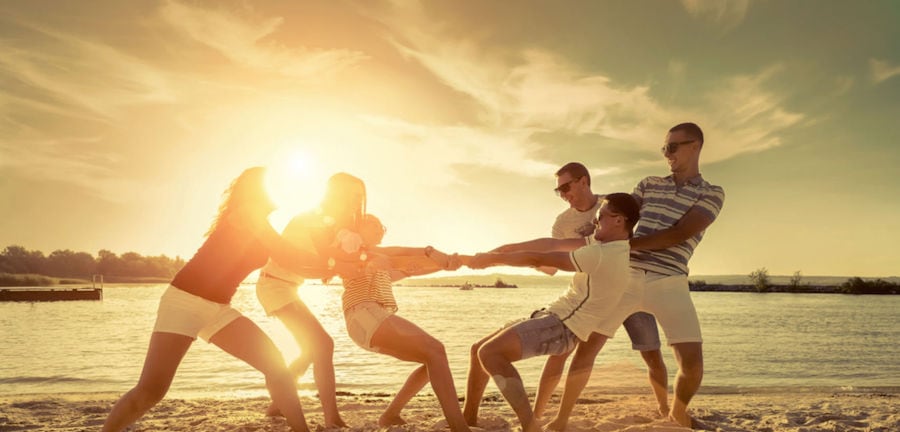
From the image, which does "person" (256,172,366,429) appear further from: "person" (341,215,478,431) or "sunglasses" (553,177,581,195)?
"sunglasses" (553,177,581,195)

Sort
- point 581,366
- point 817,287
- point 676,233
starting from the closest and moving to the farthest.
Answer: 1. point 676,233
2. point 581,366
3. point 817,287

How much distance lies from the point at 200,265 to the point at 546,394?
346cm

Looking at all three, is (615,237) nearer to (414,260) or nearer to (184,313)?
(414,260)

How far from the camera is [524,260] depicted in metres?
4.78

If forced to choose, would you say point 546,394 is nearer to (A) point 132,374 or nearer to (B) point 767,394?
(B) point 767,394

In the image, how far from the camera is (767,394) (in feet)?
34.9

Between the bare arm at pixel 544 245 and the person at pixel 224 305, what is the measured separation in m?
1.79

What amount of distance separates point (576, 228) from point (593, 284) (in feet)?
4.16

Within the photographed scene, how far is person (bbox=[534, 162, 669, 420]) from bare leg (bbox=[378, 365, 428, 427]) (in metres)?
1.16

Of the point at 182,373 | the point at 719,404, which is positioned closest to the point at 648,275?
the point at 719,404

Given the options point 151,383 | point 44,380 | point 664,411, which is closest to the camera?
point 151,383

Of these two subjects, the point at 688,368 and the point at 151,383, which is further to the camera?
the point at 688,368

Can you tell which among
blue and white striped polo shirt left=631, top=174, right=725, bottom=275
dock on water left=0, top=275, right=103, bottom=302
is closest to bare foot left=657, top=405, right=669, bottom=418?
blue and white striped polo shirt left=631, top=174, right=725, bottom=275

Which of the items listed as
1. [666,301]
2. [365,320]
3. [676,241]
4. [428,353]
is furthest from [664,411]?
[365,320]
